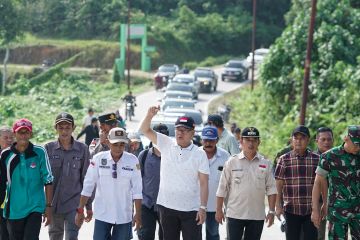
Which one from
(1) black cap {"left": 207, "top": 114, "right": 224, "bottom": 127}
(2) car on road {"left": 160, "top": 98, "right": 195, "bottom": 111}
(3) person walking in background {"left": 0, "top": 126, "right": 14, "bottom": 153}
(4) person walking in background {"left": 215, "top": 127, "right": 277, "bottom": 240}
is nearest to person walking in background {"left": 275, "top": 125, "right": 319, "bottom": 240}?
(4) person walking in background {"left": 215, "top": 127, "right": 277, "bottom": 240}

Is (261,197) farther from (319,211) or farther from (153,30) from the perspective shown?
(153,30)

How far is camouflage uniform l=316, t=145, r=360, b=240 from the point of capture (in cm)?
926

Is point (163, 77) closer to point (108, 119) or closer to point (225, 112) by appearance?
point (225, 112)

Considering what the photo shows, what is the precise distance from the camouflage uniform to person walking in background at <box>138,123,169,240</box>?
2459 millimetres

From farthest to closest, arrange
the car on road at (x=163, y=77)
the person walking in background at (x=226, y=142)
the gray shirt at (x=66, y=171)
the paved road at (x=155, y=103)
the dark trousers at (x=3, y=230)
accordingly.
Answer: the car on road at (x=163, y=77), the paved road at (x=155, y=103), the person walking in background at (x=226, y=142), the gray shirt at (x=66, y=171), the dark trousers at (x=3, y=230)

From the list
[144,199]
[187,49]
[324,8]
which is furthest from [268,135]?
[187,49]

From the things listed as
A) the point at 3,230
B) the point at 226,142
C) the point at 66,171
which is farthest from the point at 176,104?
the point at 3,230

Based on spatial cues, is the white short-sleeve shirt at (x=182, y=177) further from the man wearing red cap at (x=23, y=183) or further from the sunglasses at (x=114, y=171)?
the man wearing red cap at (x=23, y=183)

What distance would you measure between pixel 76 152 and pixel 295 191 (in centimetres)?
263

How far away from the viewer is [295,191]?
1041cm

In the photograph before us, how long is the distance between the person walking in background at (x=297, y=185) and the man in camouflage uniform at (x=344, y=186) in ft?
3.13

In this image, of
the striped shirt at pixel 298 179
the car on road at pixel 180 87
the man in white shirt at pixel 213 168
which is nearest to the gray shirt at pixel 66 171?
the man in white shirt at pixel 213 168

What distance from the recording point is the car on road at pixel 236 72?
204 feet

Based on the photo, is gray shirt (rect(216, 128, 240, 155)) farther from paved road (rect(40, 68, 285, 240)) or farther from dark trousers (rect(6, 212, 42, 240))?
dark trousers (rect(6, 212, 42, 240))
